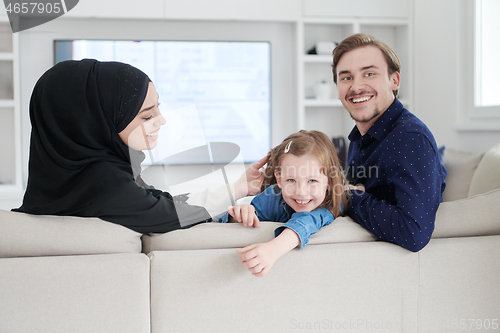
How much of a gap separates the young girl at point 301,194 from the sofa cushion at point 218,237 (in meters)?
0.02

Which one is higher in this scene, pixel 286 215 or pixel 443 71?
pixel 443 71

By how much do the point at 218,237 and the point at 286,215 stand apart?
0.31 m

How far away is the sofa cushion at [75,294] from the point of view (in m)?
0.98

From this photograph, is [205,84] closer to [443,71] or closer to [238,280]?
[443,71]

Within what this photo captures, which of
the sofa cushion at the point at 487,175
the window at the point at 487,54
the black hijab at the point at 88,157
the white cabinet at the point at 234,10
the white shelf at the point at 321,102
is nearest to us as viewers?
the black hijab at the point at 88,157

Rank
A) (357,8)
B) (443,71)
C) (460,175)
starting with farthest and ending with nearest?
(357,8) → (443,71) → (460,175)

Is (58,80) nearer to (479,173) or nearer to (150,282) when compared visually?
(150,282)

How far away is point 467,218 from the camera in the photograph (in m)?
1.19

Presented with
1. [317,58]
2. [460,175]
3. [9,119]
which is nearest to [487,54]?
[460,175]

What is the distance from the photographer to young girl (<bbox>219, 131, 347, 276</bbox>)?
112 centimetres

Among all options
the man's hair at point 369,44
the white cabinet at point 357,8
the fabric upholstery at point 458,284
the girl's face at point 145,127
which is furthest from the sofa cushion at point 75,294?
the white cabinet at point 357,8

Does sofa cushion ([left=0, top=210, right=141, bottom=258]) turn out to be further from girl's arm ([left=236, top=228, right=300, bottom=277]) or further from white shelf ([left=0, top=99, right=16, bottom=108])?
white shelf ([left=0, top=99, right=16, bottom=108])

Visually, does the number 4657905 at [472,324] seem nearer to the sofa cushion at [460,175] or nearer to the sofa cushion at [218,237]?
the sofa cushion at [218,237]
